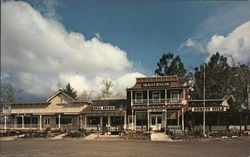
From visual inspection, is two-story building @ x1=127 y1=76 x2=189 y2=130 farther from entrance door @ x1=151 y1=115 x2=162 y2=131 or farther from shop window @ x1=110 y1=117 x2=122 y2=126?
shop window @ x1=110 y1=117 x2=122 y2=126

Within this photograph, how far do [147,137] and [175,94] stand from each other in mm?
10306

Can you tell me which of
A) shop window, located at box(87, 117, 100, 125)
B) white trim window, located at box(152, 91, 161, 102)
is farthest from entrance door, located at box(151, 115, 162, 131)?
shop window, located at box(87, 117, 100, 125)

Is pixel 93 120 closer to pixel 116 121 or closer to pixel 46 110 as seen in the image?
pixel 116 121

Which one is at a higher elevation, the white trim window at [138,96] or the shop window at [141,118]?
the white trim window at [138,96]

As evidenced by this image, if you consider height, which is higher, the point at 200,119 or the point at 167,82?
the point at 167,82

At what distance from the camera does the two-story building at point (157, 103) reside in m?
36.7

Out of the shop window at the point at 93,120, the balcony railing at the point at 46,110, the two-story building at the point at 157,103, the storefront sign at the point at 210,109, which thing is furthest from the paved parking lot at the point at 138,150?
the balcony railing at the point at 46,110

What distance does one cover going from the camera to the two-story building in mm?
36656

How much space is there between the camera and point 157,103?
37.1 m

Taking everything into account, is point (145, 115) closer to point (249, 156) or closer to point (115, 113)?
point (115, 113)

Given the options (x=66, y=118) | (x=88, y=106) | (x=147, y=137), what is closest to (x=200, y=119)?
(x=147, y=137)

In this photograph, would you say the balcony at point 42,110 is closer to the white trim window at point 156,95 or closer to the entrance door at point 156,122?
the entrance door at point 156,122

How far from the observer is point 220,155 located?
15.9 meters

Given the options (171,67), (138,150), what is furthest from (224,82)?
(138,150)
